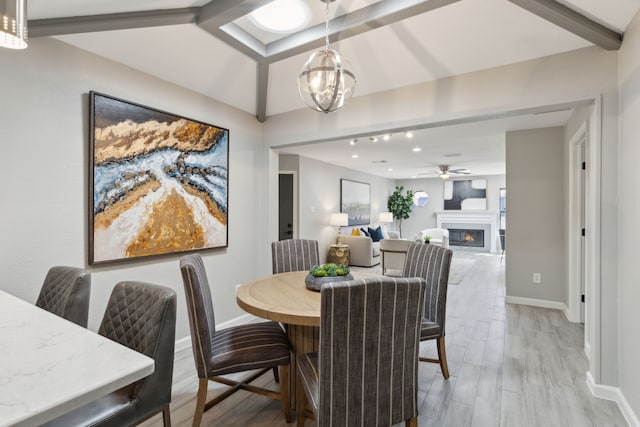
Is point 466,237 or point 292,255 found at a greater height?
point 292,255

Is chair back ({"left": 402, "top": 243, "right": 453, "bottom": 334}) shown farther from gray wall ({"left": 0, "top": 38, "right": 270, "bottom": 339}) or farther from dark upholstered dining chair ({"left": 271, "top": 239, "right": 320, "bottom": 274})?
gray wall ({"left": 0, "top": 38, "right": 270, "bottom": 339})

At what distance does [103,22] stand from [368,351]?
2444 mm

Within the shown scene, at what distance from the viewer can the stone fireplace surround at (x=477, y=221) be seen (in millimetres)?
9469

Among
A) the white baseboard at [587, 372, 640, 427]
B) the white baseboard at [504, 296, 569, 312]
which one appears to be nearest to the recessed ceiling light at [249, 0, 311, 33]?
the white baseboard at [587, 372, 640, 427]

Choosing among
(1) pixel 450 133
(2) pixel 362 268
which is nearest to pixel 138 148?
(1) pixel 450 133

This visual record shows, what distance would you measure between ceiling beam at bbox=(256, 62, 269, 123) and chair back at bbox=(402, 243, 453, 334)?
2192mm

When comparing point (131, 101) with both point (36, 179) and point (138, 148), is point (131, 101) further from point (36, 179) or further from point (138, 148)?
point (36, 179)

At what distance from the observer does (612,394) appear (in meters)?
2.19

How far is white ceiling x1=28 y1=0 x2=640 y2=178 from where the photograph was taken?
1989 millimetres

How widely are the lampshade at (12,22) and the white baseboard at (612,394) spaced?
11.0 ft

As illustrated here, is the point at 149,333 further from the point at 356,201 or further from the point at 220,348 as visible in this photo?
the point at 356,201

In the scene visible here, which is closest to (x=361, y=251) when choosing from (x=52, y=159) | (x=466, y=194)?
(x=466, y=194)

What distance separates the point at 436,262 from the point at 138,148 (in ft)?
8.26

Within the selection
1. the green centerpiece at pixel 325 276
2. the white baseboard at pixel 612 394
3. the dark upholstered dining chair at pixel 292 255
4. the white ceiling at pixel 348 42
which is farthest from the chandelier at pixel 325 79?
the white baseboard at pixel 612 394
